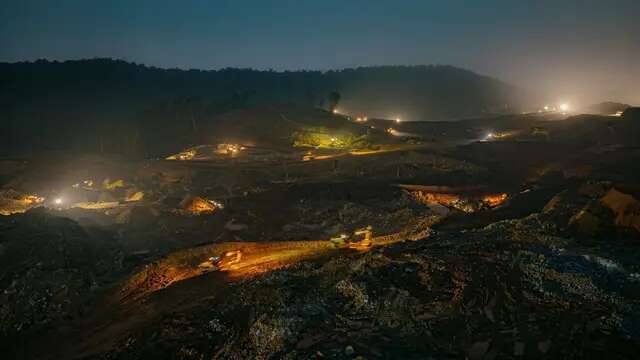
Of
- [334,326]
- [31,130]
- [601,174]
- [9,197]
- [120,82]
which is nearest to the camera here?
[334,326]

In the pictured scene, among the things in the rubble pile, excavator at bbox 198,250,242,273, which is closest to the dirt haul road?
excavator at bbox 198,250,242,273

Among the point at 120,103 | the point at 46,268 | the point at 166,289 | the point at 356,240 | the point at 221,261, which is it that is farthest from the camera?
the point at 120,103

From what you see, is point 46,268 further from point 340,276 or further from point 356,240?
point 356,240

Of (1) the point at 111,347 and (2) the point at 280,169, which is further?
(2) the point at 280,169

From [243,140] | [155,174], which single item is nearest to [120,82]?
[243,140]

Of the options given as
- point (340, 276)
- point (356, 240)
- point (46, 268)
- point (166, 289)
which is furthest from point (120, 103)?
point (340, 276)

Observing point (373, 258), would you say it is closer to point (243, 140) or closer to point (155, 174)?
point (155, 174)

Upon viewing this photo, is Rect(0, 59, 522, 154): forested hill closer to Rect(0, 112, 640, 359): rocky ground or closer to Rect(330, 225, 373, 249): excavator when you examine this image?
Rect(0, 112, 640, 359): rocky ground

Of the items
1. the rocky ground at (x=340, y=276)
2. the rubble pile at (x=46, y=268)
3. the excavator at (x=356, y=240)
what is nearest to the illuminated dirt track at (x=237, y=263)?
the rocky ground at (x=340, y=276)
